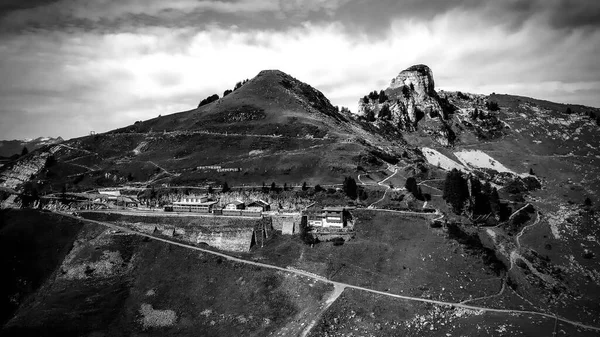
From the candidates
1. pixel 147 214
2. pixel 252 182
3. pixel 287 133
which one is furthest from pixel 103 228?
pixel 287 133

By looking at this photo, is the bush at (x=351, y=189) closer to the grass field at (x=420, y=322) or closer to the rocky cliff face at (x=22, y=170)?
the grass field at (x=420, y=322)

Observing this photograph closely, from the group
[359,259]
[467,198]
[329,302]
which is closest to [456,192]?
[467,198]

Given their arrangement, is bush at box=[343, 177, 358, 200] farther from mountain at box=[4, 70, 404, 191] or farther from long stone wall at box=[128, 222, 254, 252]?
long stone wall at box=[128, 222, 254, 252]

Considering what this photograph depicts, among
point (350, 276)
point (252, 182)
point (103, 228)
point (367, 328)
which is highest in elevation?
point (252, 182)

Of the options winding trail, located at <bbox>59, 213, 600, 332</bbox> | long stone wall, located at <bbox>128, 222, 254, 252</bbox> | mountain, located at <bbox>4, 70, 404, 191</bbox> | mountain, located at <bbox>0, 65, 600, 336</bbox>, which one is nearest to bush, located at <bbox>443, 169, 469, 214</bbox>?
mountain, located at <bbox>0, 65, 600, 336</bbox>

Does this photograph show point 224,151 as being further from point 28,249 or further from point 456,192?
point 456,192

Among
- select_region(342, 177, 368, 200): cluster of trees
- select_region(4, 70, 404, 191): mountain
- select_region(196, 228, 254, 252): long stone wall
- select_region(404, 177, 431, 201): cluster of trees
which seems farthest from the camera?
select_region(4, 70, 404, 191): mountain

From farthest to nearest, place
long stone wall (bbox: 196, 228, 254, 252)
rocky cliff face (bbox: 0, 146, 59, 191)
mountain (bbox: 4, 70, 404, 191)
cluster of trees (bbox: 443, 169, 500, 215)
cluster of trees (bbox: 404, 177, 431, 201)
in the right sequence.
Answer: rocky cliff face (bbox: 0, 146, 59, 191), mountain (bbox: 4, 70, 404, 191), cluster of trees (bbox: 404, 177, 431, 201), cluster of trees (bbox: 443, 169, 500, 215), long stone wall (bbox: 196, 228, 254, 252)

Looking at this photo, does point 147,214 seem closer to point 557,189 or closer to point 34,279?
point 34,279

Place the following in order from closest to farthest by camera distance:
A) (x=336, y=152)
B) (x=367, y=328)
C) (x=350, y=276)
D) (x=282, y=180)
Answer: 1. (x=367, y=328)
2. (x=350, y=276)
3. (x=282, y=180)
4. (x=336, y=152)
